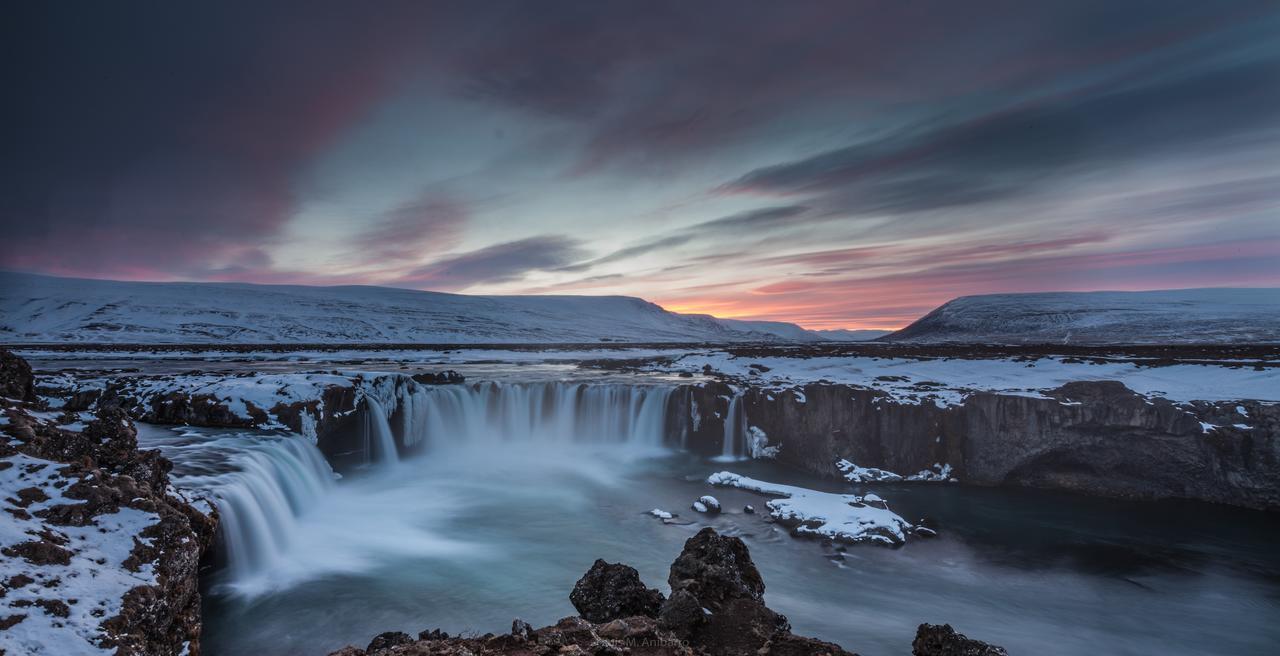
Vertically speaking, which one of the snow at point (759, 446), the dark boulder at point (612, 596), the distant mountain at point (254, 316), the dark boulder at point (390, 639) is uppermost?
the distant mountain at point (254, 316)

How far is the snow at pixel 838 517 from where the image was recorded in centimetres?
1612

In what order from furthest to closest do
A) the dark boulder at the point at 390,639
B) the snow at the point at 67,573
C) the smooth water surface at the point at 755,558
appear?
the smooth water surface at the point at 755,558 < the dark boulder at the point at 390,639 < the snow at the point at 67,573

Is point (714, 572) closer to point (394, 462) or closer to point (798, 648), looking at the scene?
point (798, 648)

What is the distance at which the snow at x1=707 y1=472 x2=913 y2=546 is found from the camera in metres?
16.1

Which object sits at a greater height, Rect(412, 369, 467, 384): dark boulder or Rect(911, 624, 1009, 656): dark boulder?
Rect(412, 369, 467, 384): dark boulder

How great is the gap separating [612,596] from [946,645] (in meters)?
4.08

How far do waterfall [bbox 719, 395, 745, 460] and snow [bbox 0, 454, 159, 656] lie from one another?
23.3 metres

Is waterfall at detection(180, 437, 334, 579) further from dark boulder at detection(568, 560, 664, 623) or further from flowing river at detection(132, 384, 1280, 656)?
dark boulder at detection(568, 560, 664, 623)

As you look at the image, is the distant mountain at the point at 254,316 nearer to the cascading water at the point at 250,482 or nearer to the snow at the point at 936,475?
the cascading water at the point at 250,482

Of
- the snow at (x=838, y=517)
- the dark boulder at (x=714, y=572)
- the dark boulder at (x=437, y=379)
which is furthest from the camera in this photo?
the dark boulder at (x=437, y=379)

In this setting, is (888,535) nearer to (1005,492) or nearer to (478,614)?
(1005,492)

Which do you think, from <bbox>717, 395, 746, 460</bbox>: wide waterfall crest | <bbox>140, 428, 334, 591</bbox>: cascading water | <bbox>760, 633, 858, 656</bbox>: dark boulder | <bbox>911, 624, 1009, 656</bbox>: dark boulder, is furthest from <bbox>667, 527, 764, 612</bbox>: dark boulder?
<bbox>717, 395, 746, 460</bbox>: wide waterfall crest

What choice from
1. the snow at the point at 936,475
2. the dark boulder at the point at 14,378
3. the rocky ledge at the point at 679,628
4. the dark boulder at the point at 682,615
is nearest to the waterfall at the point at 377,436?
the dark boulder at the point at 14,378

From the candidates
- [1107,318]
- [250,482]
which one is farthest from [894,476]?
[1107,318]
